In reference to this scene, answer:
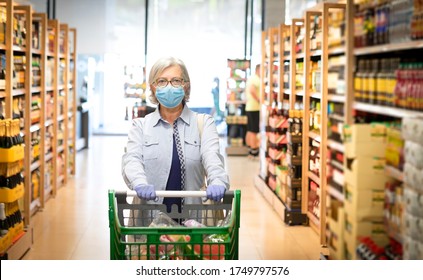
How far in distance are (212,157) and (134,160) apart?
34 centimetres

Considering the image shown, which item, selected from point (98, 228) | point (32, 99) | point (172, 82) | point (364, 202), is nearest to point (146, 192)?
point (172, 82)

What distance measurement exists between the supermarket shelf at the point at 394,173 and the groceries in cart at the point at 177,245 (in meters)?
0.68

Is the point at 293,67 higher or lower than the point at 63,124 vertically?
higher

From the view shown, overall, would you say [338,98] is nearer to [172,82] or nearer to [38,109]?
[172,82]

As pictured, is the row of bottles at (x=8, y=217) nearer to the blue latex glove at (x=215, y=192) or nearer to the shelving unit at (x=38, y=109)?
the shelving unit at (x=38, y=109)

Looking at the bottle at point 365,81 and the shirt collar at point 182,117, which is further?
the shirt collar at point 182,117

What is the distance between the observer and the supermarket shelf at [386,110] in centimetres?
298

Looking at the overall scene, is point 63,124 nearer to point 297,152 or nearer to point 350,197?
point 297,152

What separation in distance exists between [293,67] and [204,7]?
7.97 meters

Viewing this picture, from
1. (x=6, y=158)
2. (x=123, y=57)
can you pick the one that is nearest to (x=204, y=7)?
(x=123, y=57)

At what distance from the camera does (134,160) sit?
148 inches

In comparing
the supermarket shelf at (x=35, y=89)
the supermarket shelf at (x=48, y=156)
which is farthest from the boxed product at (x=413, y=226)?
the supermarket shelf at (x=48, y=156)

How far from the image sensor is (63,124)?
903cm
